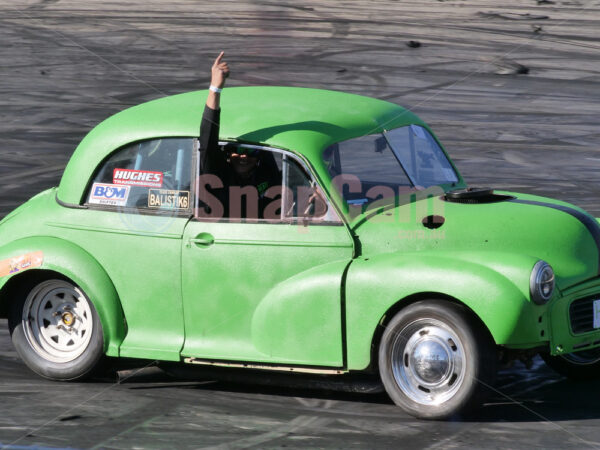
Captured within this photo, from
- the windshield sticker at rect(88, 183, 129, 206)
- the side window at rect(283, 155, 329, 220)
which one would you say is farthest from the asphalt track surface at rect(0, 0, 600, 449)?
the windshield sticker at rect(88, 183, 129, 206)

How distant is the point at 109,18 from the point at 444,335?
20.8 metres

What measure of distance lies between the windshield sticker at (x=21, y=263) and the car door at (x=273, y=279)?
111 centimetres

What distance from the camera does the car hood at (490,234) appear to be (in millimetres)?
6535

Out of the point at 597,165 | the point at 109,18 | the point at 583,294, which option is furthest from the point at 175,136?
the point at 109,18

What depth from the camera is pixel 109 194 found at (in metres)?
7.40

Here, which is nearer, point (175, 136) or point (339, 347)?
point (339, 347)

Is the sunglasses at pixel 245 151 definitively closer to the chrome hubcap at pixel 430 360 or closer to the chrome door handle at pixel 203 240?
the chrome door handle at pixel 203 240

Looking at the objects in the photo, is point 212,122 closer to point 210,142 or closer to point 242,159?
point 210,142

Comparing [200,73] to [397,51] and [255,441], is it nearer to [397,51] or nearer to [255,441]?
[397,51]

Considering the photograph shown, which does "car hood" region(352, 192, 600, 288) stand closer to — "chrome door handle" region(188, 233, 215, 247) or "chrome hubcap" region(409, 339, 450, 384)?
"chrome hubcap" region(409, 339, 450, 384)

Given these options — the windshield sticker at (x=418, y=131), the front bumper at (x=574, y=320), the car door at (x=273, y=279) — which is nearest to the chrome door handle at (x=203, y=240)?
the car door at (x=273, y=279)

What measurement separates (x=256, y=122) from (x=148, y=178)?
840mm

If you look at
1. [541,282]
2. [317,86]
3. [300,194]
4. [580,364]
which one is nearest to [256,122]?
[300,194]

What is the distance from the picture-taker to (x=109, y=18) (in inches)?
1009
